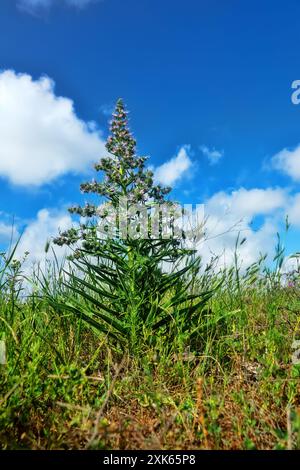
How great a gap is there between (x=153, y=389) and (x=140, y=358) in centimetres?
52

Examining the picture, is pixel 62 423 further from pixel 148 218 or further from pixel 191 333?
pixel 148 218

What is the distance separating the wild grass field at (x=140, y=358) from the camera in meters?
2.83

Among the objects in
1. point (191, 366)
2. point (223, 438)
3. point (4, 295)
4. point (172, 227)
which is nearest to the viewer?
point (223, 438)

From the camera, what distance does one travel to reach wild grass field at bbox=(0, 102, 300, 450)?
2.83 meters

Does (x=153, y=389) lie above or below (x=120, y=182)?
below

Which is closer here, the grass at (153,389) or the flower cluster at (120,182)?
the grass at (153,389)

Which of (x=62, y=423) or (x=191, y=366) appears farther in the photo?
(x=191, y=366)

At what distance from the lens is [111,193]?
4.45 m

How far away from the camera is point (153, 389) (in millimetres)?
3471

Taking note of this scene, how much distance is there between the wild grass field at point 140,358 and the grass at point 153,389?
0.04 ft

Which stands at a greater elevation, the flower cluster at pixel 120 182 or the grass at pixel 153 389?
the flower cluster at pixel 120 182

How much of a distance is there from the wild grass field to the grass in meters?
0.01
